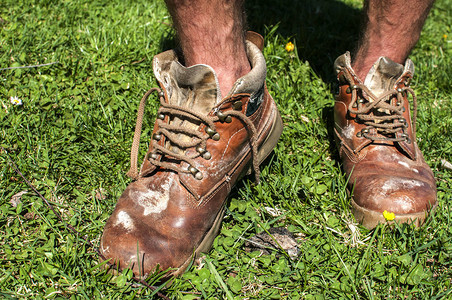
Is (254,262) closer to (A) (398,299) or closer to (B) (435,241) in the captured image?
(A) (398,299)

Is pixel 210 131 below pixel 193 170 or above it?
above

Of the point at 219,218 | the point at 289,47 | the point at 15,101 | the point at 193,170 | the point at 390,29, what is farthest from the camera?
the point at 289,47

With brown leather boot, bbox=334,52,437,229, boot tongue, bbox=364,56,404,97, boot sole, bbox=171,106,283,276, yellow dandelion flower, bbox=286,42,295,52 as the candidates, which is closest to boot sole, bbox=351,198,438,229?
brown leather boot, bbox=334,52,437,229

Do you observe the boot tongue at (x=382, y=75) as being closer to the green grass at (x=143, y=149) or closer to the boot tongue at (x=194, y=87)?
the green grass at (x=143, y=149)

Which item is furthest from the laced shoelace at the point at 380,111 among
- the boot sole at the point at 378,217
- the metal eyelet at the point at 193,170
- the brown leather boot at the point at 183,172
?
the metal eyelet at the point at 193,170

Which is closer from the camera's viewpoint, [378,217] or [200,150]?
[200,150]

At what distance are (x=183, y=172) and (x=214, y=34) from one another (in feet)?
2.05

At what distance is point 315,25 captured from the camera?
11.3 ft

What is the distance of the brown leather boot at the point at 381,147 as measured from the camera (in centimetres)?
180

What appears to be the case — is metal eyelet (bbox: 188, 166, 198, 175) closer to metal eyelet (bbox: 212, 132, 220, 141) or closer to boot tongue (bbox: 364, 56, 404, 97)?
metal eyelet (bbox: 212, 132, 220, 141)

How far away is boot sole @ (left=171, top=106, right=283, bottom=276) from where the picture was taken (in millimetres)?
1627

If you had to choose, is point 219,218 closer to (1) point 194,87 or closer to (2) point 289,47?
(1) point 194,87

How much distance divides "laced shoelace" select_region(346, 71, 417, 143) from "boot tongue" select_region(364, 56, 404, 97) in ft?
0.21

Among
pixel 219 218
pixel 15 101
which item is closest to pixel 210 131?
pixel 219 218
